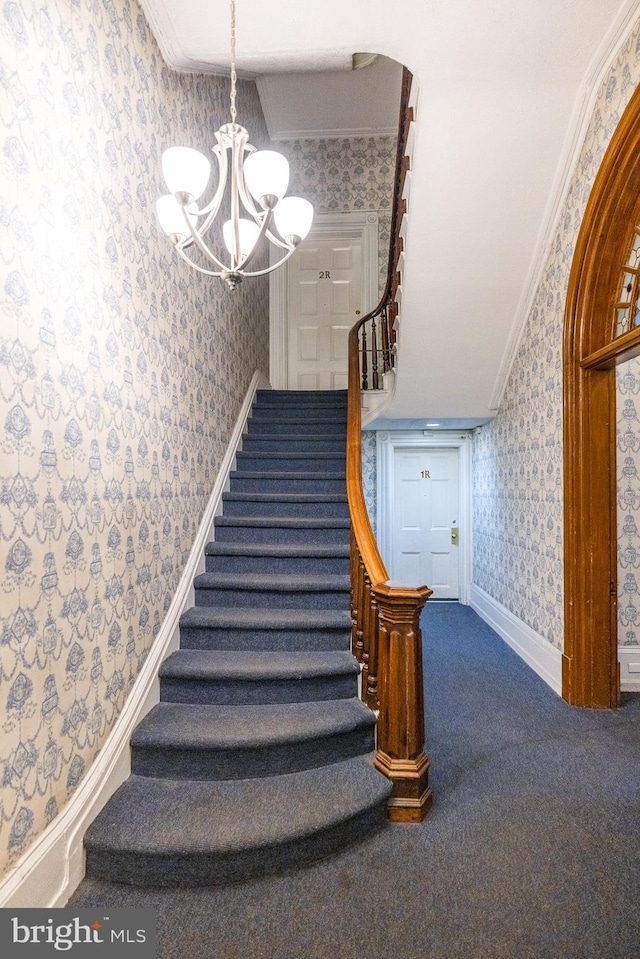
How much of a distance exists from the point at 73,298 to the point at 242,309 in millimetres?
2868

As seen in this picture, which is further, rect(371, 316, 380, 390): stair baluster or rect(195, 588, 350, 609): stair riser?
rect(371, 316, 380, 390): stair baluster

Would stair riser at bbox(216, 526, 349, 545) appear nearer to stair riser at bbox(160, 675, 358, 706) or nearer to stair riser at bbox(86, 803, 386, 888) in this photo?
stair riser at bbox(160, 675, 358, 706)

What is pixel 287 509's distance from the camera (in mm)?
3633

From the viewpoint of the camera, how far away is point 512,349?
12.5ft

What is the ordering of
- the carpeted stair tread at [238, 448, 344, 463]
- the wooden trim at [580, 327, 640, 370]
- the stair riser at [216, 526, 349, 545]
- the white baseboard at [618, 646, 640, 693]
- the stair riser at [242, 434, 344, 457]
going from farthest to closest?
1. the stair riser at [242, 434, 344, 457]
2. the carpeted stair tread at [238, 448, 344, 463]
3. the stair riser at [216, 526, 349, 545]
4. the white baseboard at [618, 646, 640, 693]
5. the wooden trim at [580, 327, 640, 370]

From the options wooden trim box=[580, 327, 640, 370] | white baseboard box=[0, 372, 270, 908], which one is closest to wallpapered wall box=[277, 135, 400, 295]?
wooden trim box=[580, 327, 640, 370]

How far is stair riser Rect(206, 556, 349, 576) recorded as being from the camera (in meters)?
3.12

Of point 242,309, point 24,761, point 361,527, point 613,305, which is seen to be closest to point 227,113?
point 242,309

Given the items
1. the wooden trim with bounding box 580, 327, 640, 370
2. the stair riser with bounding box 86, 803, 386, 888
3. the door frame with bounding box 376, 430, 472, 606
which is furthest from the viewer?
the door frame with bounding box 376, 430, 472, 606

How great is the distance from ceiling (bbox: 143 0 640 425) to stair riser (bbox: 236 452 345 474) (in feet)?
3.11

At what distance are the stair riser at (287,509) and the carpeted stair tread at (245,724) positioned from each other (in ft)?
4.90

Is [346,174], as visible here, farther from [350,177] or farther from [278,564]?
[278,564]

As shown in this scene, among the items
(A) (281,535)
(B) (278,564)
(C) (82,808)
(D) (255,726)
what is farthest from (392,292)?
(C) (82,808)

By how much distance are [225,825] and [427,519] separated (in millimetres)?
4259
